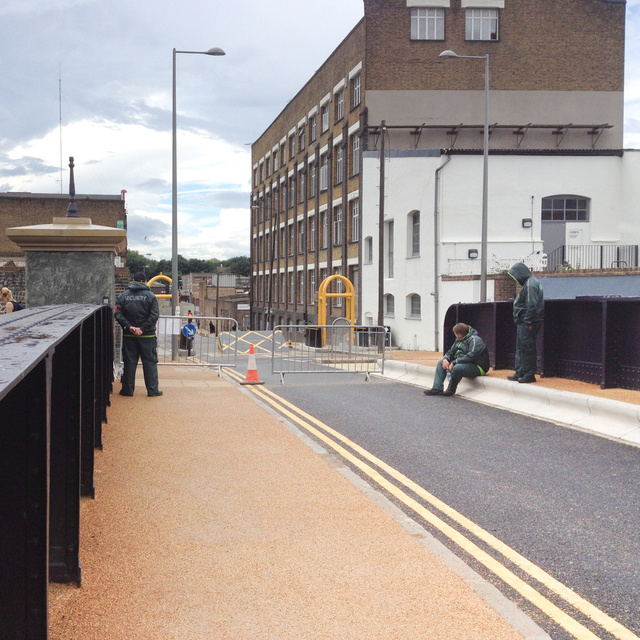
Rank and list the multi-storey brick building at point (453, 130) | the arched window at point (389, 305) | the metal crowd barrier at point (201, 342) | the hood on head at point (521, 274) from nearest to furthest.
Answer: the hood on head at point (521, 274) → the metal crowd barrier at point (201, 342) → the multi-storey brick building at point (453, 130) → the arched window at point (389, 305)

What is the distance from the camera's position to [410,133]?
39.8 meters

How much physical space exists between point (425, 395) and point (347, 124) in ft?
106

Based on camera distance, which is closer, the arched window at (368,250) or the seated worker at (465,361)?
the seated worker at (465,361)

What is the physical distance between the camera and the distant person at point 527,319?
1249cm

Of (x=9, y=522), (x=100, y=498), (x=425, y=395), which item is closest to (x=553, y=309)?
(x=425, y=395)

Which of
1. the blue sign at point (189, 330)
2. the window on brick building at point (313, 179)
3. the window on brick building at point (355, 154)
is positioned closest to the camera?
the blue sign at point (189, 330)

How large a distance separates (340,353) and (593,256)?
19.9 meters

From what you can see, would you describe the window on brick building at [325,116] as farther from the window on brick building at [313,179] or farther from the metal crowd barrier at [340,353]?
the metal crowd barrier at [340,353]

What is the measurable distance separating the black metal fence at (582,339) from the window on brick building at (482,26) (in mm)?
28883

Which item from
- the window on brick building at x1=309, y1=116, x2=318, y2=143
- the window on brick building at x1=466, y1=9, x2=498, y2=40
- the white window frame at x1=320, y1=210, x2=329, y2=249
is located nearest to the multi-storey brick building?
the window on brick building at x1=466, y1=9, x2=498, y2=40

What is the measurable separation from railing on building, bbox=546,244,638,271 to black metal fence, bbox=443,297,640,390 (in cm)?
1835

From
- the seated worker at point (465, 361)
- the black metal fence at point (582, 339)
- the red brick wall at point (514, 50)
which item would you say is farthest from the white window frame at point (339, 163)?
the seated worker at point (465, 361)

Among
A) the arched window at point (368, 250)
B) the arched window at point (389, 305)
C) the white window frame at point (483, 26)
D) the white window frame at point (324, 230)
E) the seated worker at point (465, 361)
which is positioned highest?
the white window frame at point (483, 26)

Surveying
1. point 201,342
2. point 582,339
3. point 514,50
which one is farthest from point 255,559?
point 514,50
